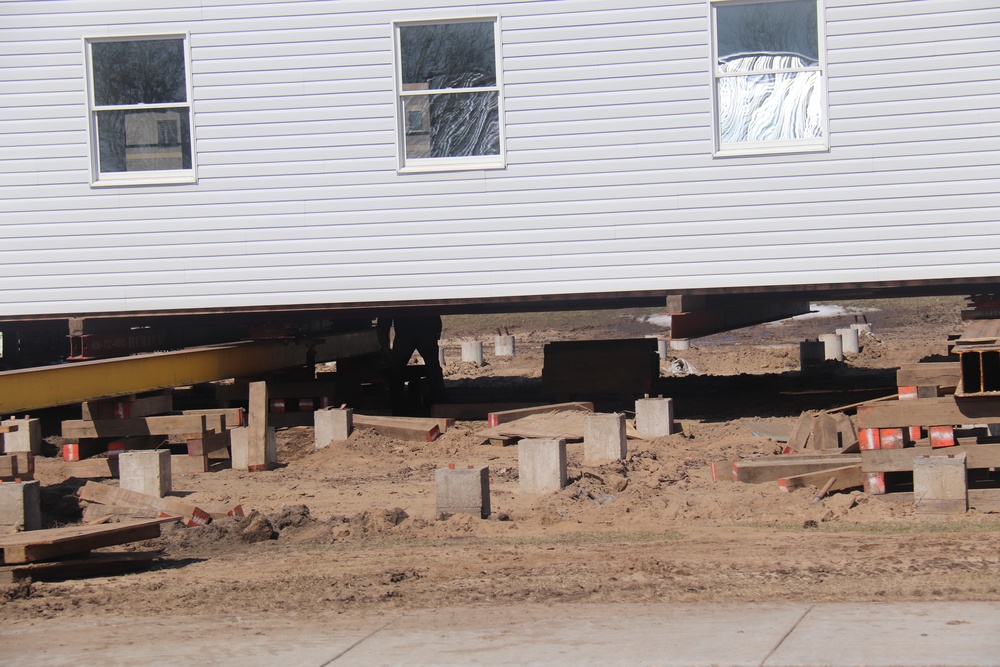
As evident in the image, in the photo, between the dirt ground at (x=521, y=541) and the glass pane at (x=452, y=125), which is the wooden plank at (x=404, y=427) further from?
the glass pane at (x=452, y=125)

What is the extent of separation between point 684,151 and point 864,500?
5.58 meters

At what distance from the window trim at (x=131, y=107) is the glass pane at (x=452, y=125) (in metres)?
2.80

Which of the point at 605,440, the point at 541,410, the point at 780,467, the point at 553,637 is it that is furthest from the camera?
the point at 541,410

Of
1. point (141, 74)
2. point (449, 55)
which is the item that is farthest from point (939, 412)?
point (141, 74)

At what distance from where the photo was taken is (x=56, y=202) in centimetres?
1430

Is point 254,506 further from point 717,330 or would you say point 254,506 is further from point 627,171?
point 717,330

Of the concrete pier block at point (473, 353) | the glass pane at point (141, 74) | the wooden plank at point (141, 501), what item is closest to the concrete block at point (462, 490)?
the wooden plank at point (141, 501)

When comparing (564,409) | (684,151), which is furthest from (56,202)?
(684,151)

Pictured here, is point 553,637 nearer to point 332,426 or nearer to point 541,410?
point 332,426

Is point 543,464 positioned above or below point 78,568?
above

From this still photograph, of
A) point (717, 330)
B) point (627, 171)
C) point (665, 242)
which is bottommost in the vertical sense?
point (717, 330)

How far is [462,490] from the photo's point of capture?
945 cm

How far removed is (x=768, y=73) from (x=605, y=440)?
5.00 meters

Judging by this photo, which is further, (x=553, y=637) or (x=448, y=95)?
(x=448, y=95)
